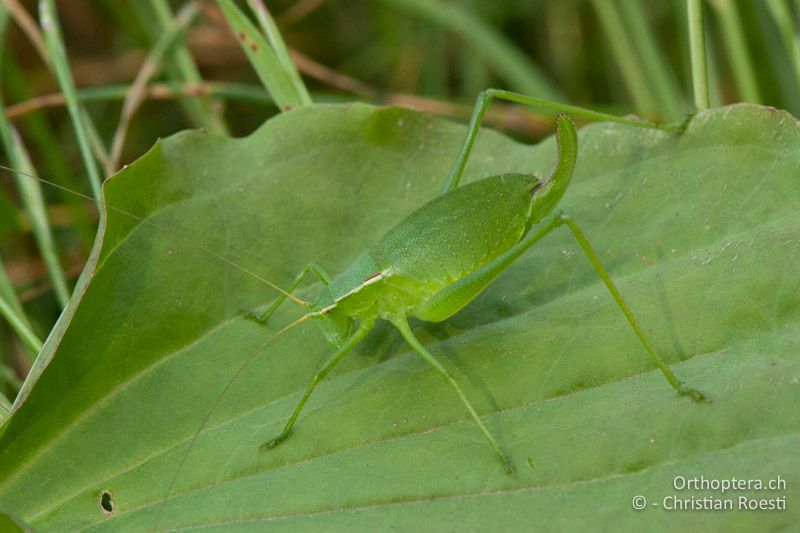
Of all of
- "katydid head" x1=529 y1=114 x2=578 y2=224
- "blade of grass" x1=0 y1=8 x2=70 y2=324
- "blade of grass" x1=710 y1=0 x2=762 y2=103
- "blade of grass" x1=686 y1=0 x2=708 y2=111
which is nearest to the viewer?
"katydid head" x1=529 y1=114 x2=578 y2=224

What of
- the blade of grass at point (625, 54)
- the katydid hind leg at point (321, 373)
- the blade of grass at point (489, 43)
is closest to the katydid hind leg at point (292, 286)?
the katydid hind leg at point (321, 373)

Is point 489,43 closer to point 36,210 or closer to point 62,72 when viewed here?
point 62,72

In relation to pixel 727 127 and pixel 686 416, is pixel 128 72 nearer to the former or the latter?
pixel 727 127

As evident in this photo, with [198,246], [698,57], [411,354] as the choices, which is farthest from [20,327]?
[698,57]

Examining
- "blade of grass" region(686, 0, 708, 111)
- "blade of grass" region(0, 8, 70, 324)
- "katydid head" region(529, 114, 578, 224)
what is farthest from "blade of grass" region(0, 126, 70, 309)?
"blade of grass" region(686, 0, 708, 111)

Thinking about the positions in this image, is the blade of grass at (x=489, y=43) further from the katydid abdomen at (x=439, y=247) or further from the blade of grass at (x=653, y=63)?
the katydid abdomen at (x=439, y=247)

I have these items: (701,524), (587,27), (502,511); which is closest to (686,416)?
(701,524)

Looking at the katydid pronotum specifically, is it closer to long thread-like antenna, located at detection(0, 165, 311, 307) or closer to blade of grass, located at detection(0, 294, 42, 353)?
long thread-like antenna, located at detection(0, 165, 311, 307)
